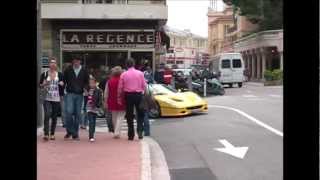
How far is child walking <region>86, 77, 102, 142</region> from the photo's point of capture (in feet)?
39.1

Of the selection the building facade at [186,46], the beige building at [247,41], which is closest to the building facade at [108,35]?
the beige building at [247,41]

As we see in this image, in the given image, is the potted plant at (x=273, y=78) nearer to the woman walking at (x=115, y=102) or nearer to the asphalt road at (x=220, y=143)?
the asphalt road at (x=220, y=143)

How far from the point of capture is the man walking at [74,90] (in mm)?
11883

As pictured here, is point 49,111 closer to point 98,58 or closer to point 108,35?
point 108,35

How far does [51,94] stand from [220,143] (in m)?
3.23

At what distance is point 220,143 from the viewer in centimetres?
1176

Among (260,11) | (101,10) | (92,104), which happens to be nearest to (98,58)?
(101,10)

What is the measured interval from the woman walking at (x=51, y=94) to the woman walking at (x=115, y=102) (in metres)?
0.93

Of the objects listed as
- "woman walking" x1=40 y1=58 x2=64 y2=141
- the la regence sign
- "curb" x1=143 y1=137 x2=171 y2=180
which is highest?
the la regence sign

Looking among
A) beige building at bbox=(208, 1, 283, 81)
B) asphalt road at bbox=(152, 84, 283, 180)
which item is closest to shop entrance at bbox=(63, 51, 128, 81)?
asphalt road at bbox=(152, 84, 283, 180)

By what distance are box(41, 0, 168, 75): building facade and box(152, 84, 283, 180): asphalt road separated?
1095cm

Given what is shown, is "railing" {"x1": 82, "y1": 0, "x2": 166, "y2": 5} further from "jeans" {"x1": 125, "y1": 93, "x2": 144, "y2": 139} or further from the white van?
"jeans" {"x1": 125, "y1": 93, "x2": 144, "y2": 139}
